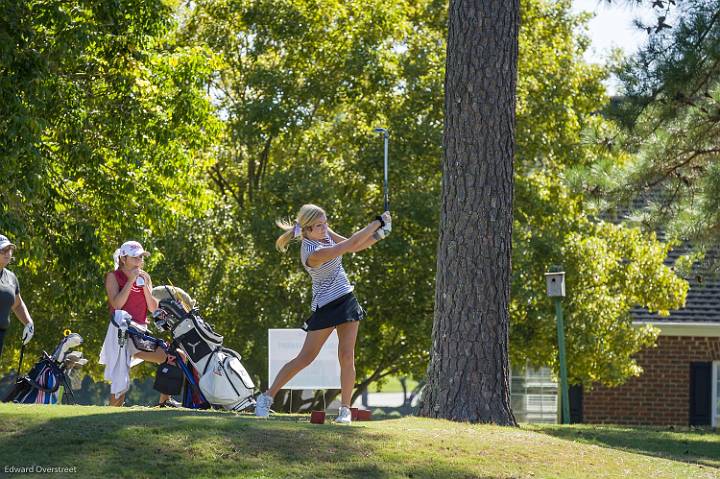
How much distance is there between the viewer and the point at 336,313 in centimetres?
917

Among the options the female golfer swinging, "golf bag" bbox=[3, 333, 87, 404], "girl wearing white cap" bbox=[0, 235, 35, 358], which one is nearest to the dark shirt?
"girl wearing white cap" bbox=[0, 235, 35, 358]

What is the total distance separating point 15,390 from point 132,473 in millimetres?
3689

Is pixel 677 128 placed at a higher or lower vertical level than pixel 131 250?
higher

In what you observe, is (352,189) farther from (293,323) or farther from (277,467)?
A: (277,467)

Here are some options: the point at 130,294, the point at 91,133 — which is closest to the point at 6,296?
the point at 130,294

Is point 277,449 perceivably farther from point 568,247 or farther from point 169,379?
point 568,247

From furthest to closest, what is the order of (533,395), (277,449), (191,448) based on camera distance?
(533,395) → (277,449) → (191,448)

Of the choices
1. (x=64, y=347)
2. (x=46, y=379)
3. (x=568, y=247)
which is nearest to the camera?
(x=46, y=379)

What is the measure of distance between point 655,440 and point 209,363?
538 centimetres

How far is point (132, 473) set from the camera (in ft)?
24.5

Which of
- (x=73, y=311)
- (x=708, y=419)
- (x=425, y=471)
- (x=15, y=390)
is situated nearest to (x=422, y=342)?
(x=73, y=311)

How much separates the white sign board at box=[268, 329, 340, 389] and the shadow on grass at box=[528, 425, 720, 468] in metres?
2.41

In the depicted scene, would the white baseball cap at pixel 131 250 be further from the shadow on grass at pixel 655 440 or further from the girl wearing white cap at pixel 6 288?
the shadow on grass at pixel 655 440

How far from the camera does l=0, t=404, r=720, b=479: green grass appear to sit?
25.3 feet
